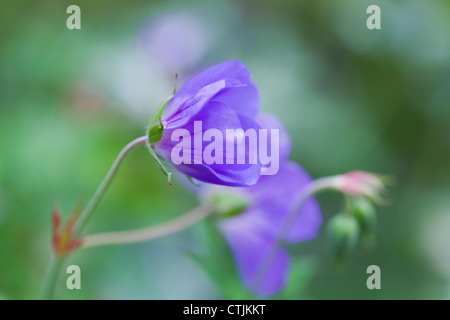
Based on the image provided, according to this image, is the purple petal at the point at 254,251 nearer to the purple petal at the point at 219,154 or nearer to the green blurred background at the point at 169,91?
the purple petal at the point at 219,154

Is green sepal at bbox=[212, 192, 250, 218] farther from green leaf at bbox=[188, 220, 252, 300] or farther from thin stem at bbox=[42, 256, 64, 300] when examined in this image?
thin stem at bbox=[42, 256, 64, 300]

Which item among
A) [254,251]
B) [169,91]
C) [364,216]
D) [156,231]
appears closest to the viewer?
[364,216]

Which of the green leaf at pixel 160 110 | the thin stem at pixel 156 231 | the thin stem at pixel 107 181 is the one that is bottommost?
the thin stem at pixel 156 231

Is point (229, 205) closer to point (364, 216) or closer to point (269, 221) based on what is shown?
point (269, 221)

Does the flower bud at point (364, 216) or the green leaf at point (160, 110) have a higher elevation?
the green leaf at point (160, 110)

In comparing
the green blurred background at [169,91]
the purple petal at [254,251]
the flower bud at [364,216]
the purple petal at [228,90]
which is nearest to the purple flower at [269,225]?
the purple petal at [254,251]

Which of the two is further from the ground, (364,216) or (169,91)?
(169,91)

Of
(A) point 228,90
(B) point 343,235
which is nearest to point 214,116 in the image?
(A) point 228,90
